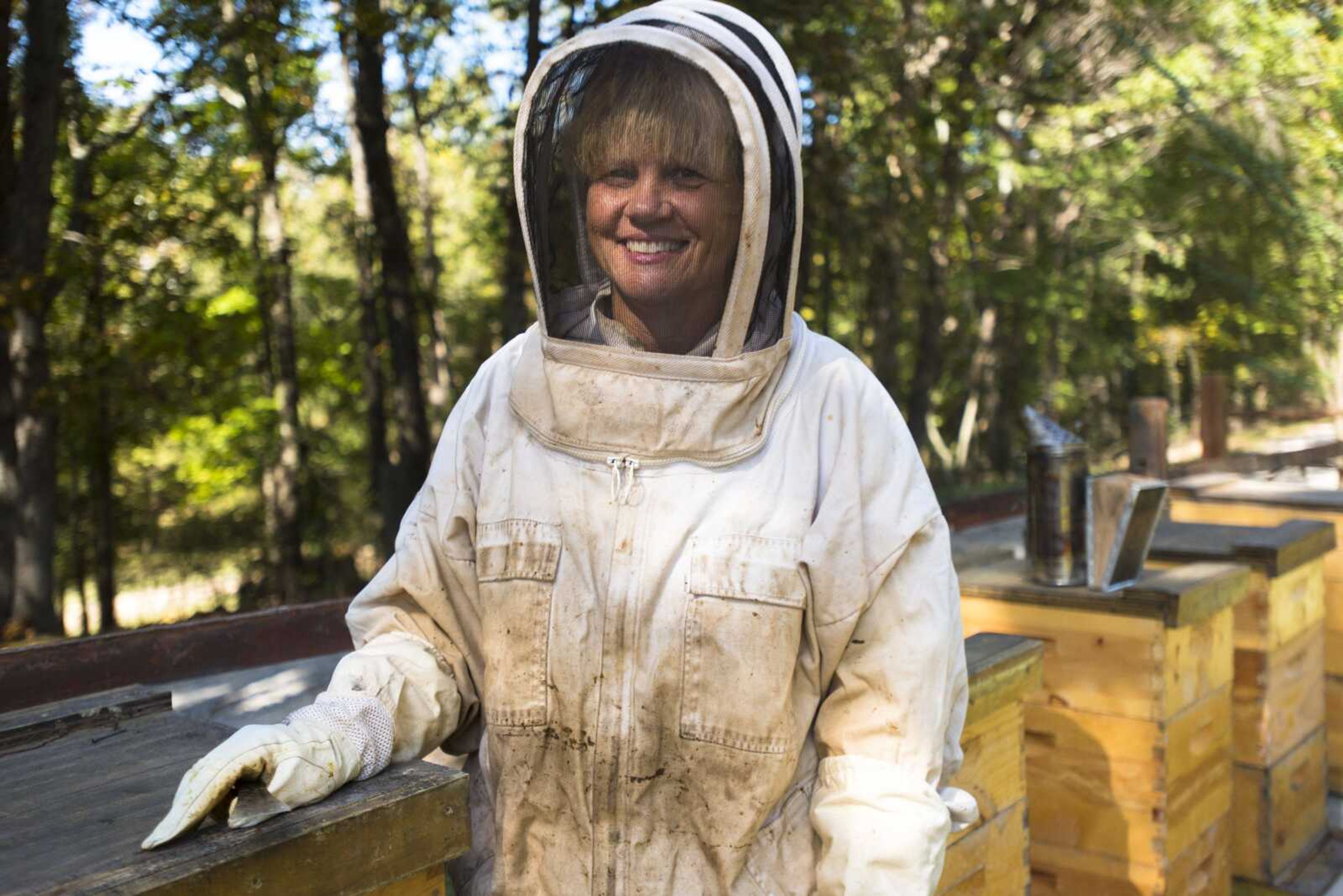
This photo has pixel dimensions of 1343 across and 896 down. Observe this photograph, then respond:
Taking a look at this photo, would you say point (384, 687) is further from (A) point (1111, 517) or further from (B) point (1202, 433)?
(B) point (1202, 433)

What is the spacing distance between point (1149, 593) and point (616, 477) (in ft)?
6.29

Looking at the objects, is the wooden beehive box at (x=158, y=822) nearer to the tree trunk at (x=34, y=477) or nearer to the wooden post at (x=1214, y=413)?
the tree trunk at (x=34, y=477)

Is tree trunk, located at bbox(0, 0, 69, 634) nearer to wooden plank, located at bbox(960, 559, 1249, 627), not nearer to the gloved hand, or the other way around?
wooden plank, located at bbox(960, 559, 1249, 627)

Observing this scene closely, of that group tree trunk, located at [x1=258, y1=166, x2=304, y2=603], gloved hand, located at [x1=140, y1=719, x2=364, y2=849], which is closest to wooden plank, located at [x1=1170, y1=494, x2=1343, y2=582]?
gloved hand, located at [x1=140, y1=719, x2=364, y2=849]

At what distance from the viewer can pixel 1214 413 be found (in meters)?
6.91

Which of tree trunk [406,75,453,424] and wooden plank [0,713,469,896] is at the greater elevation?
tree trunk [406,75,453,424]

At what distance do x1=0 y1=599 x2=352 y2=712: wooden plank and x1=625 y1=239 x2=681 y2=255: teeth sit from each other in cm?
210

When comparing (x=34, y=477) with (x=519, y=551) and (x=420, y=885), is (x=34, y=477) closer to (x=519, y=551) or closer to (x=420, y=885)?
(x=519, y=551)

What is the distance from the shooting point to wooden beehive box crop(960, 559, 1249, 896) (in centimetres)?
298

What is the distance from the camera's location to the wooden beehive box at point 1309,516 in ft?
15.0

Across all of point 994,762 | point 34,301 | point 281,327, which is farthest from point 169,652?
point 281,327

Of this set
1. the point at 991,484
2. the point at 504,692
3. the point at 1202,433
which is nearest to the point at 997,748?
the point at 504,692

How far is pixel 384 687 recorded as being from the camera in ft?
5.34

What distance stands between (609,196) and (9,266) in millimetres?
5078
